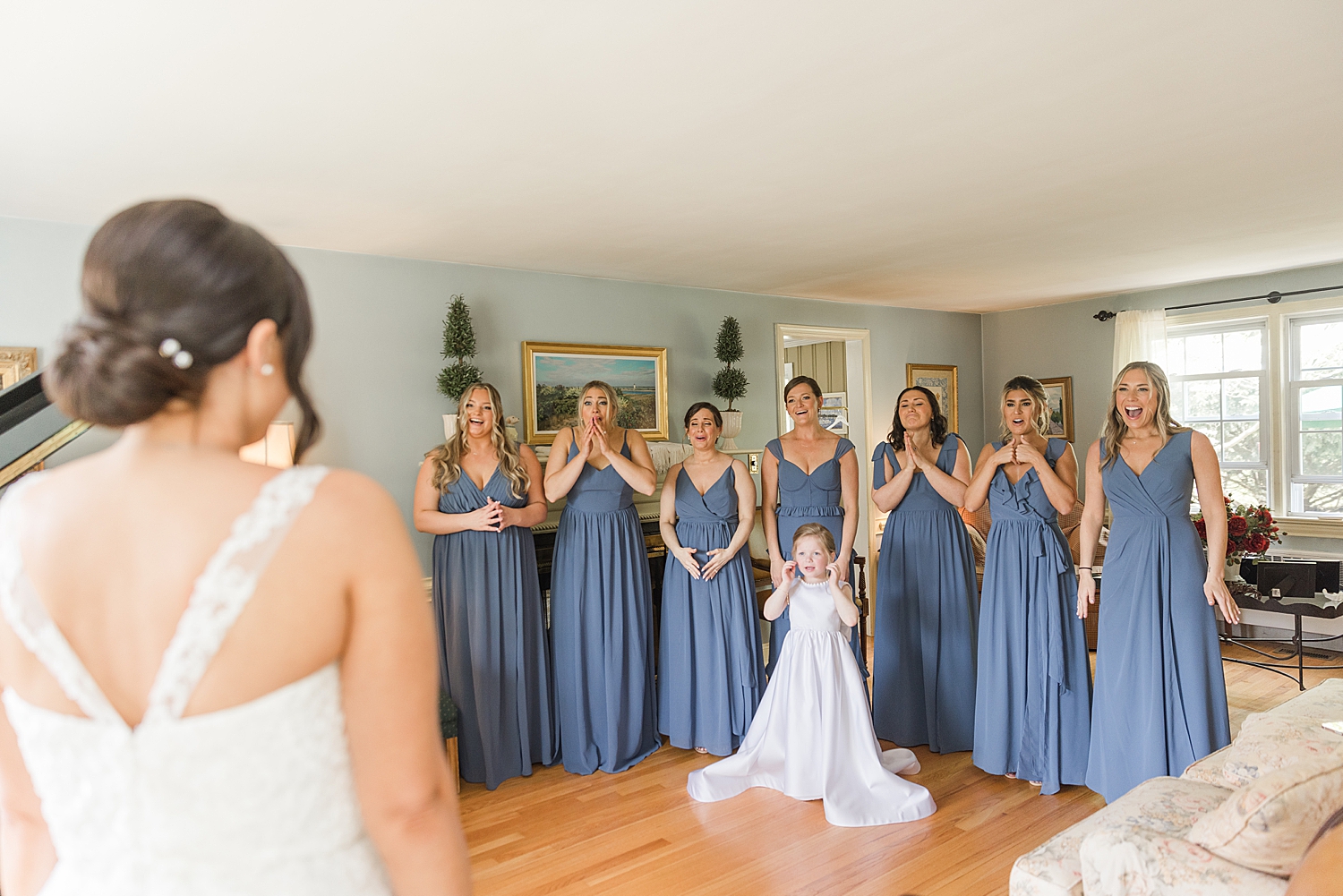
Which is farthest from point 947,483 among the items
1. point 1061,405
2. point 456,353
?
point 1061,405

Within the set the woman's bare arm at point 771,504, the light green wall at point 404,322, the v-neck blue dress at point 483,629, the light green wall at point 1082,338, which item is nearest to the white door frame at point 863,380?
the light green wall at point 404,322

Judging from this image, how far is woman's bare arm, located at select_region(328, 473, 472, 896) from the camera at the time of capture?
0.75 m

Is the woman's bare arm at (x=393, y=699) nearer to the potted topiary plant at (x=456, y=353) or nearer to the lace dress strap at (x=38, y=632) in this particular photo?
the lace dress strap at (x=38, y=632)

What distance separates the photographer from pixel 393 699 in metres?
0.77

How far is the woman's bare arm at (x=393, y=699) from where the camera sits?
75 cm

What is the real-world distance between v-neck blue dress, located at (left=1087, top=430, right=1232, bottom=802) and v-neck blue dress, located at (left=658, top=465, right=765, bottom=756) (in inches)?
57.7

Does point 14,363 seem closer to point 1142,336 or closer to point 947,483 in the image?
point 947,483

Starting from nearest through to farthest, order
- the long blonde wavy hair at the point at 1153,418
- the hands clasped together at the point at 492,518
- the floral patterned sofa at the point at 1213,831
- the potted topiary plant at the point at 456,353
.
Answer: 1. the floral patterned sofa at the point at 1213,831
2. the long blonde wavy hair at the point at 1153,418
3. the hands clasped together at the point at 492,518
4. the potted topiary plant at the point at 456,353

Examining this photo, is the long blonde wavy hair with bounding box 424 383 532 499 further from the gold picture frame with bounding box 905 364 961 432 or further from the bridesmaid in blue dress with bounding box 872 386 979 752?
the gold picture frame with bounding box 905 364 961 432

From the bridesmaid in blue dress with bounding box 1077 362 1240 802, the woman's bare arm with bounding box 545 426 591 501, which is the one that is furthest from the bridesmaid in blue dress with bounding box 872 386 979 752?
the woman's bare arm with bounding box 545 426 591 501

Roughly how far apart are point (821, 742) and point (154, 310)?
3087mm

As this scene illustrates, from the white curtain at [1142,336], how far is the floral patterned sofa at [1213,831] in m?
4.49

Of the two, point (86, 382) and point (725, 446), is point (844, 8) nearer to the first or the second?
point (86, 382)

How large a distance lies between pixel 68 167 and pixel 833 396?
7262mm
